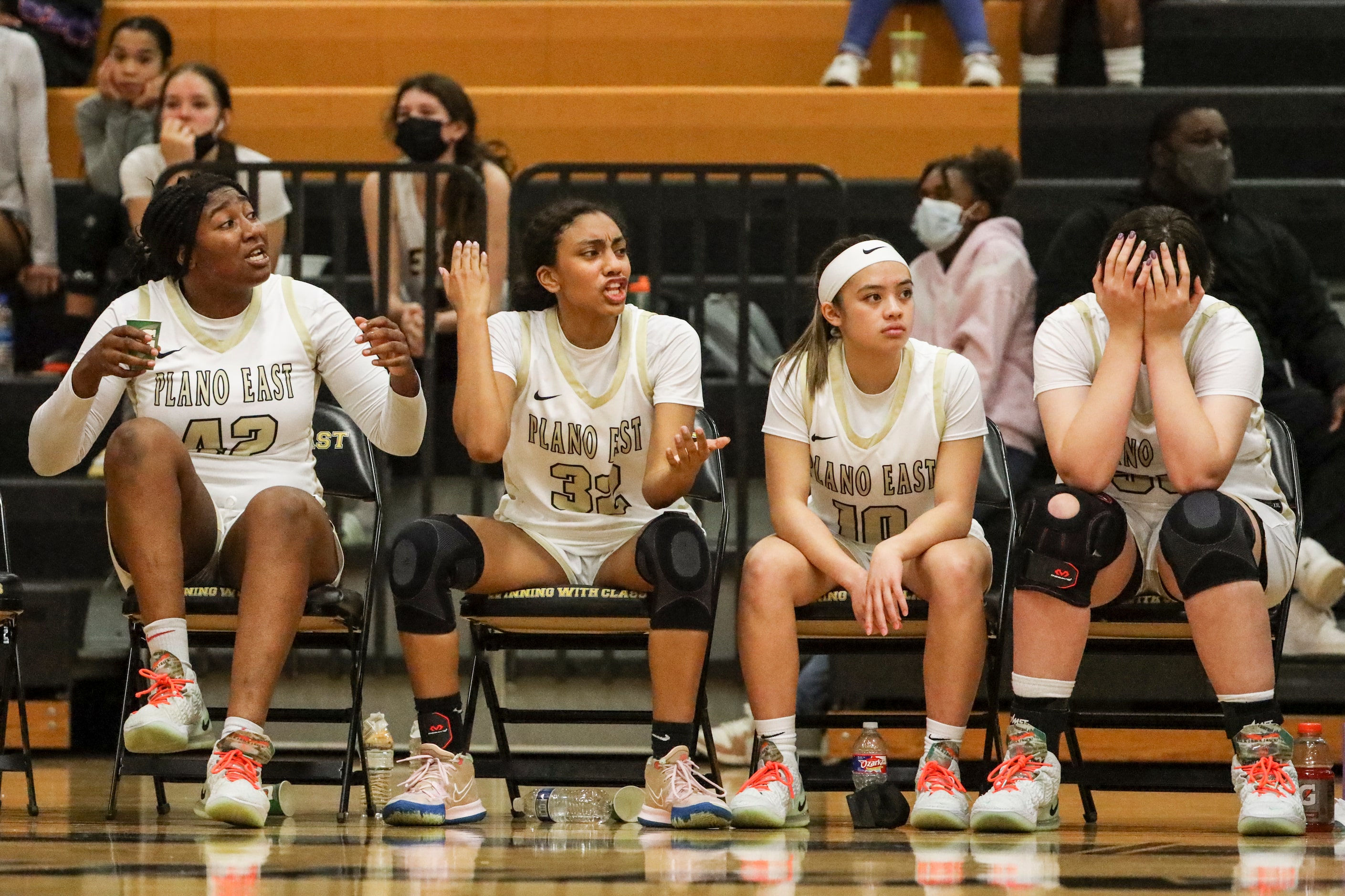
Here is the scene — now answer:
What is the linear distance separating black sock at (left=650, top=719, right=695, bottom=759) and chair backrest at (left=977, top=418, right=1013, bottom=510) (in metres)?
0.81

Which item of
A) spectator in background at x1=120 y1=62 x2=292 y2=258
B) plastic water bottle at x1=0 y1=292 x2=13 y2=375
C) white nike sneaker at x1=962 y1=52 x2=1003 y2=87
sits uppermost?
white nike sneaker at x1=962 y1=52 x2=1003 y2=87

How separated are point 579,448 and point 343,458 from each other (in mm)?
544

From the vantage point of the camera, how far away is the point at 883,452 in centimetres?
362

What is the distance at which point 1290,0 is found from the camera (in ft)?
20.9

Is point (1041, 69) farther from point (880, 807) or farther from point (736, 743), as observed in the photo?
point (880, 807)

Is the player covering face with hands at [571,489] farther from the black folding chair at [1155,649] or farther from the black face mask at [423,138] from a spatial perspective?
the black face mask at [423,138]

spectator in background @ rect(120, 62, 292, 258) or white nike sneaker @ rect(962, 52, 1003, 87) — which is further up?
white nike sneaker @ rect(962, 52, 1003, 87)

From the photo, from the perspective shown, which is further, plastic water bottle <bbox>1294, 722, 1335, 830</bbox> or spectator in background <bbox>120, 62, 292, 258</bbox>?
spectator in background <bbox>120, 62, 292, 258</bbox>

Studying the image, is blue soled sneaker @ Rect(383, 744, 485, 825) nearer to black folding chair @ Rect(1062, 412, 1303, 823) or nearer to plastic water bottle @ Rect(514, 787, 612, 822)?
plastic water bottle @ Rect(514, 787, 612, 822)

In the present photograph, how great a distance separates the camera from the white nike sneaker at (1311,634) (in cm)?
445

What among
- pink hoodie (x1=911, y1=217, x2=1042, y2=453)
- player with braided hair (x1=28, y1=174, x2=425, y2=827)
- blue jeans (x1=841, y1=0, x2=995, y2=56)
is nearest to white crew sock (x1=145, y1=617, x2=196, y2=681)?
player with braided hair (x1=28, y1=174, x2=425, y2=827)

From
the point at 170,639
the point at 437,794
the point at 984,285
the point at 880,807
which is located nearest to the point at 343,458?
the point at 170,639

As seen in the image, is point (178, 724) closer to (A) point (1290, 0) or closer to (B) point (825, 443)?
(B) point (825, 443)

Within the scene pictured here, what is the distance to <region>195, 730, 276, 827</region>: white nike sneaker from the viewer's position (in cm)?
324
